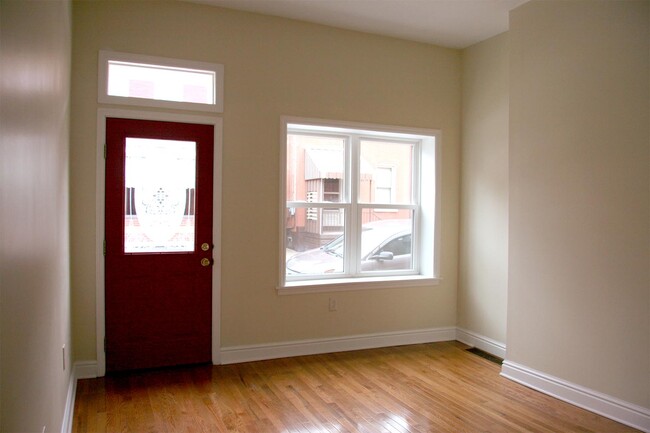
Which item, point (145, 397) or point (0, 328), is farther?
point (145, 397)

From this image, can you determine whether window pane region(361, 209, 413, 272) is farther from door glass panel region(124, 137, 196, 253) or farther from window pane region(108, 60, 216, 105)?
window pane region(108, 60, 216, 105)

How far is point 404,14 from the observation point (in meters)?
4.00

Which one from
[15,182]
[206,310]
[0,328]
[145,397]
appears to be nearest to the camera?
[0,328]

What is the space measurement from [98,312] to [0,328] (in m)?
2.79

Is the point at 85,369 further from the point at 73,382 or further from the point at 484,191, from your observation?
the point at 484,191

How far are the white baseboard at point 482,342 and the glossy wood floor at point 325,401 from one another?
0.24m

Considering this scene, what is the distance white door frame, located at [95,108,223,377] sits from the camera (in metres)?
3.57

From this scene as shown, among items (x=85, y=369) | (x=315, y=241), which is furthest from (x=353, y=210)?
(x=85, y=369)

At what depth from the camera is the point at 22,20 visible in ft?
4.17

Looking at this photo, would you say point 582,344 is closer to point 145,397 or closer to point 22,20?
point 145,397

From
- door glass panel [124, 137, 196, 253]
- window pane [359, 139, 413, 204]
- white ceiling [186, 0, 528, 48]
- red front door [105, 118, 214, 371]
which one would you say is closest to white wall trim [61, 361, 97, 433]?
red front door [105, 118, 214, 371]

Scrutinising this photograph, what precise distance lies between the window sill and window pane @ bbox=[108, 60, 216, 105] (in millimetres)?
1765

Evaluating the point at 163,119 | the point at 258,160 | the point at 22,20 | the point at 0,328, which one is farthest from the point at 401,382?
the point at 22,20

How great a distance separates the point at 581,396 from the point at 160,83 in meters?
3.94
